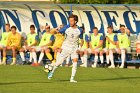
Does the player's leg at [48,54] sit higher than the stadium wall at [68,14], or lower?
lower

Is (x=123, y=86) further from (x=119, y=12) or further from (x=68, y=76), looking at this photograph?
(x=119, y=12)

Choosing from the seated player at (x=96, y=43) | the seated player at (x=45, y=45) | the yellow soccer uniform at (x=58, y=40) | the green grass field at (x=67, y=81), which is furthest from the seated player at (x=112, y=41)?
the green grass field at (x=67, y=81)

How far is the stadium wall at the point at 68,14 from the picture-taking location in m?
28.4

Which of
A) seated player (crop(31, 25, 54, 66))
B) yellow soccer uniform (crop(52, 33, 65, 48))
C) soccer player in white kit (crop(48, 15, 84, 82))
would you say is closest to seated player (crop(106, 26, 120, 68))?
yellow soccer uniform (crop(52, 33, 65, 48))

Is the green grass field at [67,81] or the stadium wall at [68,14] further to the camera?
the stadium wall at [68,14]

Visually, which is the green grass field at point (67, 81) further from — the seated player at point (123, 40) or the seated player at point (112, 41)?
the seated player at point (123, 40)

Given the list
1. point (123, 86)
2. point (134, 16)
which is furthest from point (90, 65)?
point (123, 86)

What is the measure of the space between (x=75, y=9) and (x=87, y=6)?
601mm

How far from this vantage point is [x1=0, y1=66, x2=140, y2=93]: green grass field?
16.0 metres

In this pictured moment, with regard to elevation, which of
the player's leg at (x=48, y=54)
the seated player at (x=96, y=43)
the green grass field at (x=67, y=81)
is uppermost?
the seated player at (x=96, y=43)

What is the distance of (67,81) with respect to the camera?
1864cm

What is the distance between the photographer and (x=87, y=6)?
2920 cm

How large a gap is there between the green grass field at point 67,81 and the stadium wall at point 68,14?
502 centimetres

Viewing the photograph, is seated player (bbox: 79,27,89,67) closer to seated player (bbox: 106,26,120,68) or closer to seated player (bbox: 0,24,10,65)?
seated player (bbox: 106,26,120,68)
